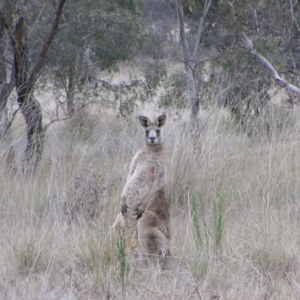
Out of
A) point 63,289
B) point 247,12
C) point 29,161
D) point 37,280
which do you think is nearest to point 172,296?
point 63,289

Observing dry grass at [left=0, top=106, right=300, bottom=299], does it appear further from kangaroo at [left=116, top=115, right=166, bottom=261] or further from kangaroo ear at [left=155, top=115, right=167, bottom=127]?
kangaroo ear at [left=155, top=115, right=167, bottom=127]

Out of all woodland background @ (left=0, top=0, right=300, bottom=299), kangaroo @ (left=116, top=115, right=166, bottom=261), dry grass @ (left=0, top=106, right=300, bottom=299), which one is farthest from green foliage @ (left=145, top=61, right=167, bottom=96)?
kangaroo @ (left=116, top=115, right=166, bottom=261)

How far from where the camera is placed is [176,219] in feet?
20.5

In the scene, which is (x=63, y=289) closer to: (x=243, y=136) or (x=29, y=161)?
(x=29, y=161)

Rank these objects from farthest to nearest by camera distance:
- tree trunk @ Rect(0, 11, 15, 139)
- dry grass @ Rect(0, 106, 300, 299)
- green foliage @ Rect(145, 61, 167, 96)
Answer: green foliage @ Rect(145, 61, 167, 96), tree trunk @ Rect(0, 11, 15, 139), dry grass @ Rect(0, 106, 300, 299)

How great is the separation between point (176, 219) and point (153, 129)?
3.31 ft

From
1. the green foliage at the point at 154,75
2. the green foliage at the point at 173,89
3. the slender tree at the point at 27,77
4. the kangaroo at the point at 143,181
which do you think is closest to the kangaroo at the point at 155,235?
the kangaroo at the point at 143,181

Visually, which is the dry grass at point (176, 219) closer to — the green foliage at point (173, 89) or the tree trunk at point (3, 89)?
the tree trunk at point (3, 89)

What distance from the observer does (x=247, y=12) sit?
966 cm

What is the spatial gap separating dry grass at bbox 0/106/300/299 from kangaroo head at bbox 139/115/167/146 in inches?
25.7

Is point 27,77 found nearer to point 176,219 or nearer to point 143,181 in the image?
point 176,219

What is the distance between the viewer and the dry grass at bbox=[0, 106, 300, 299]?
455 centimetres

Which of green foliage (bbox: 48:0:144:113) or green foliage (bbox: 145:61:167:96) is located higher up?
green foliage (bbox: 48:0:144:113)

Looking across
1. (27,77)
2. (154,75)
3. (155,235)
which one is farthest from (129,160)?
(154,75)
